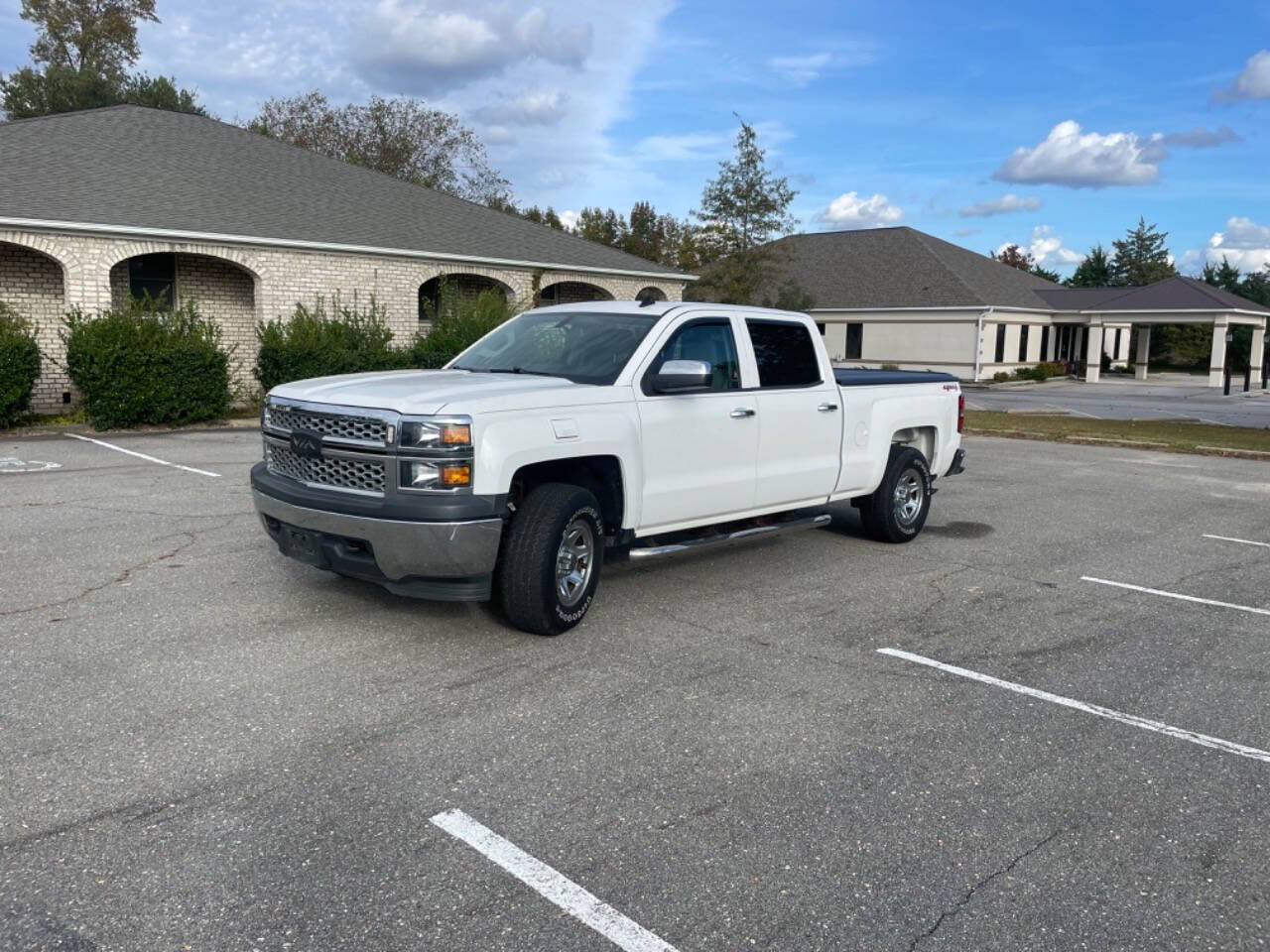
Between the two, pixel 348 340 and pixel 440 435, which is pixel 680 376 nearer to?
pixel 440 435

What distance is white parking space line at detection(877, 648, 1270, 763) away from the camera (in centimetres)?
460

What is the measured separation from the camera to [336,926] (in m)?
3.04

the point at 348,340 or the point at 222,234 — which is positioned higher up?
the point at 222,234

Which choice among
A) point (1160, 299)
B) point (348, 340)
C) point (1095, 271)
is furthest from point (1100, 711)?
point (1095, 271)

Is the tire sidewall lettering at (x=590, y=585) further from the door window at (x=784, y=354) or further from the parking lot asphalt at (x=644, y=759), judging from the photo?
the door window at (x=784, y=354)

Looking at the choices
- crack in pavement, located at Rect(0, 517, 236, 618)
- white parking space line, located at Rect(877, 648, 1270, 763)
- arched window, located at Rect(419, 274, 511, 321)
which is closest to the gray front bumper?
crack in pavement, located at Rect(0, 517, 236, 618)

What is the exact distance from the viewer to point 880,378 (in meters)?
8.72

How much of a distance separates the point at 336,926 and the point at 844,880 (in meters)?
1.65

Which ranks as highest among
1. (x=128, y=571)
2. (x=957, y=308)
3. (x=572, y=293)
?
(x=957, y=308)

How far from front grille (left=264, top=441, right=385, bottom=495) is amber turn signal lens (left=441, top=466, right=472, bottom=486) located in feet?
1.19

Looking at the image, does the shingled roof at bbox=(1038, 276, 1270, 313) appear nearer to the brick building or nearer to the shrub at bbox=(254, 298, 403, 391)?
the brick building

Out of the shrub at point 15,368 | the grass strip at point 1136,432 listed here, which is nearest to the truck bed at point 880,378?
the grass strip at point 1136,432

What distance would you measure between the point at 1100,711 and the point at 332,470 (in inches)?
168

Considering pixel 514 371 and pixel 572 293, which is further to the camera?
pixel 572 293
